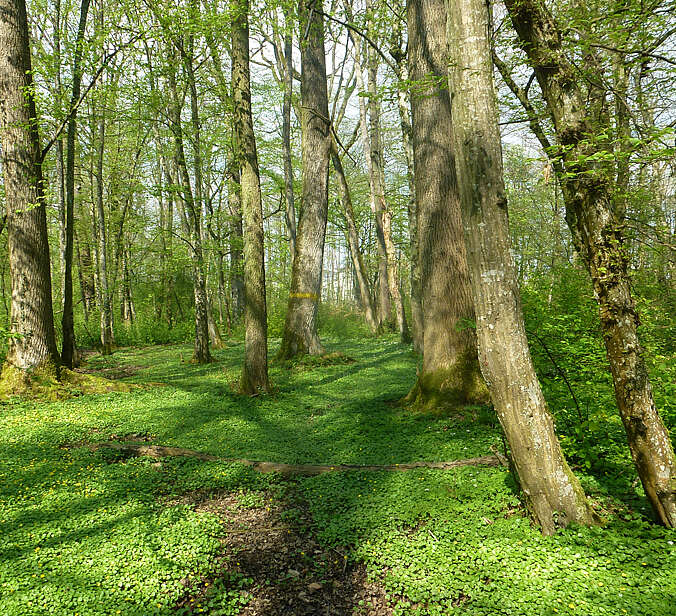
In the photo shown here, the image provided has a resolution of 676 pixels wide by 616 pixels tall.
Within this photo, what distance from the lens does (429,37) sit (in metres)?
6.75

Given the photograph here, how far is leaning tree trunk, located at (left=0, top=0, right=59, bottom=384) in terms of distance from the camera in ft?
25.8

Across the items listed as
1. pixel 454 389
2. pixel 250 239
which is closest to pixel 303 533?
pixel 454 389

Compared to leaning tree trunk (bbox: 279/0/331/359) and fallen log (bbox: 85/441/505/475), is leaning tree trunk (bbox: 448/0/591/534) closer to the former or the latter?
fallen log (bbox: 85/441/505/475)

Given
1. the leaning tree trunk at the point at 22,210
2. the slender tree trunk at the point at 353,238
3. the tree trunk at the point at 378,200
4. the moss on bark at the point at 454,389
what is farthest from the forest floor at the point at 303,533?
the tree trunk at the point at 378,200

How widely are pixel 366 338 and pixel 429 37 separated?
13.1 metres

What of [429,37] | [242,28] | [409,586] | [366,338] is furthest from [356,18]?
[409,586]

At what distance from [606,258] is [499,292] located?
75 cm

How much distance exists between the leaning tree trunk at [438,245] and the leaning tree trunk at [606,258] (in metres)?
2.83

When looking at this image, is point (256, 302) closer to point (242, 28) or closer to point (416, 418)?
point (416, 418)

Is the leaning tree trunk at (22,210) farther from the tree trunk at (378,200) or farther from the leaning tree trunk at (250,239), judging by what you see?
the tree trunk at (378,200)

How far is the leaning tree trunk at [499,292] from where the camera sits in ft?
10.1

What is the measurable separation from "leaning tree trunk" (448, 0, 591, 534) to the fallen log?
2.82ft

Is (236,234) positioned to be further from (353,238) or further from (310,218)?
(310,218)

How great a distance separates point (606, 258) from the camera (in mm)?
3002
